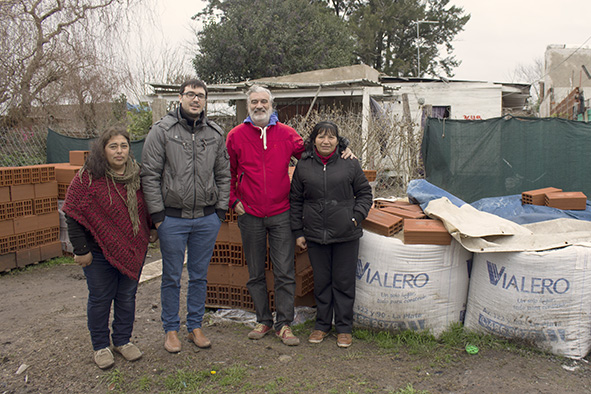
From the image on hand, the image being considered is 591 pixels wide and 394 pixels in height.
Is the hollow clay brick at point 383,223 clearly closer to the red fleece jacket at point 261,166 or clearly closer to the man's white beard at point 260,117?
the red fleece jacket at point 261,166

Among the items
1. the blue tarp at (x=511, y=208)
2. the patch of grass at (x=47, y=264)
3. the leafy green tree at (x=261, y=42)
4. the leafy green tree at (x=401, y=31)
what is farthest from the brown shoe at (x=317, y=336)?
the leafy green tree at (x=401, y=31)

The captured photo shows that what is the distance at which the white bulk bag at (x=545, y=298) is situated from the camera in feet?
10.7

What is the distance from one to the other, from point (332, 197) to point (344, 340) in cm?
116

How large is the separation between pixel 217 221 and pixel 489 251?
2.09m

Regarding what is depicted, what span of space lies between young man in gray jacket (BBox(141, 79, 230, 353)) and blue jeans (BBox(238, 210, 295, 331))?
32cm

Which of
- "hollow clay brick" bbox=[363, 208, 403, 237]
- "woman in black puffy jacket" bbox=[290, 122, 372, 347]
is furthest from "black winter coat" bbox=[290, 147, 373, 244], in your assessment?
"hollow clay brick" bbox=[363, 208, 403, 237]

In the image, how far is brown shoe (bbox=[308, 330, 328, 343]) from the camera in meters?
3.68

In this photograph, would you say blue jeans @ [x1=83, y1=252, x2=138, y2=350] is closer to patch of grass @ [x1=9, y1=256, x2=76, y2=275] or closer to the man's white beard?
the man's white beard

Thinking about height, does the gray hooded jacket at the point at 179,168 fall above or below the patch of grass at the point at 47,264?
above

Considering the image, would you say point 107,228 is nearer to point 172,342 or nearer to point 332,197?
point 172,342

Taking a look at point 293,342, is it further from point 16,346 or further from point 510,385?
point 16,346

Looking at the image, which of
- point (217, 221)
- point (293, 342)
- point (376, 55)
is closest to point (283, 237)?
point (217, 221)

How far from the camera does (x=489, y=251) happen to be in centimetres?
343

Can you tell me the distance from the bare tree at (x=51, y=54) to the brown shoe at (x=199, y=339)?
27.8 feet
